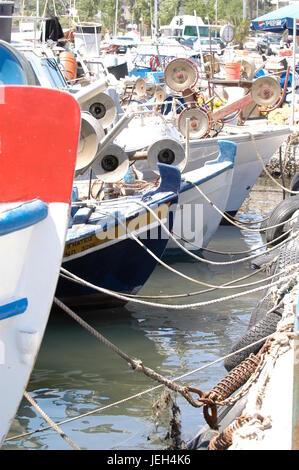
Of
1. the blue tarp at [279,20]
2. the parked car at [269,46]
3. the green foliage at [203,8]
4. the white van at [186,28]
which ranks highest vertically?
the green foliage at [203,8]

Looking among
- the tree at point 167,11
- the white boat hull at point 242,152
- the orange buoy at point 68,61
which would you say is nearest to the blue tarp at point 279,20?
the white boat hull at point 242,152

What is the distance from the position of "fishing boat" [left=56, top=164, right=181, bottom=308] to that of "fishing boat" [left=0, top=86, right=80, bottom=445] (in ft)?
15.5

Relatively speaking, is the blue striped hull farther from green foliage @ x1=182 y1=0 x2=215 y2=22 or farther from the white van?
green foliage @ x1=182 y1=0 x2=215 y2=22

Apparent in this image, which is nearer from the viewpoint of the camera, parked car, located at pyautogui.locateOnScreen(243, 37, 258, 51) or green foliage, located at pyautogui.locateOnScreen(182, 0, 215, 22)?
parked car, located at pyautogui.locateOnScreen(243, 37, 258, 51)

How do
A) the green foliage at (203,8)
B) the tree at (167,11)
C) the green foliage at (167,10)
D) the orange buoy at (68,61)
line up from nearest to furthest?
1. the orange buoy at (68,61)
2. the green foliage at (167,10)
3. the green foliage at (203,8)
4. the tree at (167,11)

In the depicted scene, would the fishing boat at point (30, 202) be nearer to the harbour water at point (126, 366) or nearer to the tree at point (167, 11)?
the harbour water at point (126, 366)

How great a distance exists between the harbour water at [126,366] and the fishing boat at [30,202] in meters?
2.29

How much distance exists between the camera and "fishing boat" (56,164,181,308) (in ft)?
30.9

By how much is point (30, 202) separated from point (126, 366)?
169 inches

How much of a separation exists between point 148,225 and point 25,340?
17.5 ft

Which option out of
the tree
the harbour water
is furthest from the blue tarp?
the tree

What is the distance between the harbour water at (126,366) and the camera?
6773mm
